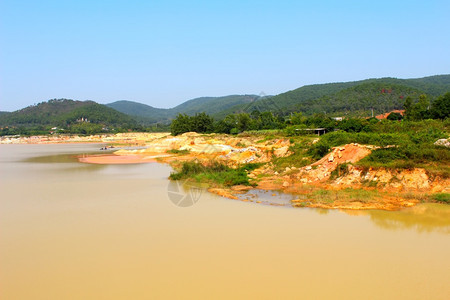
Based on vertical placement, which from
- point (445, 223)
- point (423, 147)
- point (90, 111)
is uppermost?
point (90, 111)

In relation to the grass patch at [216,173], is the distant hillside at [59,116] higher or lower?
higher

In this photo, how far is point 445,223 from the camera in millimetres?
10469

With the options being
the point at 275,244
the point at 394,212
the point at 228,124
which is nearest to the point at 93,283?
the point at 275,244

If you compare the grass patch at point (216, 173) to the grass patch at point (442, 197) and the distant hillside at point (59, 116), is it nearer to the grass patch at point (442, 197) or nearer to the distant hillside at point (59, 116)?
the grass patch at point (442, 197)

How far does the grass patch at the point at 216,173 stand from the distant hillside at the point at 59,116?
114 m

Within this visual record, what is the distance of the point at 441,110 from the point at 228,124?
3394cm

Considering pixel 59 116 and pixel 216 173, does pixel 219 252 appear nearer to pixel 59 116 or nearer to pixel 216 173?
pixel 216 173

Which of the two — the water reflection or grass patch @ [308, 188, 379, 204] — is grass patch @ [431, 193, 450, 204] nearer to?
the water reflection

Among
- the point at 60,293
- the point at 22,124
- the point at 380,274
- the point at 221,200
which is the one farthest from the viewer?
the point at 22,124

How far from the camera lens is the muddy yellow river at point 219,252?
6777 millimetres

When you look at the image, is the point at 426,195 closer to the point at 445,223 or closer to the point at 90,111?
the point at 445,223

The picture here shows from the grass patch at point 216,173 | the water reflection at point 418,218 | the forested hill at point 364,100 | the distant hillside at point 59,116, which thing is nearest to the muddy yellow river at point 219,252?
the water reflection at point 418,218

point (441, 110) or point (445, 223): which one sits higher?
point (441, 110)

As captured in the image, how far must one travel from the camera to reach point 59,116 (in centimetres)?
13950
